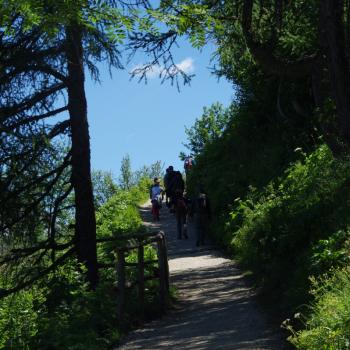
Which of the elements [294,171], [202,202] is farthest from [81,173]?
[202,202]

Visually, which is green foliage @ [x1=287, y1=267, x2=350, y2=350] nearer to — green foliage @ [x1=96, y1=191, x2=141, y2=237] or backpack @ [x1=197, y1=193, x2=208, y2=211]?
backpack @ [x1=197, y1=193, x2=208, y2=211]

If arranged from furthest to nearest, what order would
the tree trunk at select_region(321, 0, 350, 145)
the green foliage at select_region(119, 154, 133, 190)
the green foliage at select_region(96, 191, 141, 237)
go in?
the green foliage at select_region(119, 154, 133, 190), the green foliage at select_region(96, 191, 141, 237), the tree trunk at select_region(321, 0, 350, 145)

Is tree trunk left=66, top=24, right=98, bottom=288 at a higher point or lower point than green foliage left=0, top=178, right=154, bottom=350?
higher

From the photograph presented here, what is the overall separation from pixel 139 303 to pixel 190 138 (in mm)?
45240

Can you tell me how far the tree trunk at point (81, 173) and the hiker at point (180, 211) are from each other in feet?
28.6

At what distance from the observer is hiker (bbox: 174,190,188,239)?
20.9 metres

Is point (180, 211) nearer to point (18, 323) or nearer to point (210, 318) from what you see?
point (210, 318)

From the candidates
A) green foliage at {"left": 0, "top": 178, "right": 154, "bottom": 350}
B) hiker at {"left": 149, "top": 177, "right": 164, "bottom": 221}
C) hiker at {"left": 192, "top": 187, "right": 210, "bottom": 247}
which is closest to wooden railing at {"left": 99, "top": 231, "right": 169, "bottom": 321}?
green foliage at {"left": 0, "top": 178, "right": 154, "bottom": 350}

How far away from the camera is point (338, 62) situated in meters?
10.5

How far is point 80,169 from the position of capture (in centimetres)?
1195

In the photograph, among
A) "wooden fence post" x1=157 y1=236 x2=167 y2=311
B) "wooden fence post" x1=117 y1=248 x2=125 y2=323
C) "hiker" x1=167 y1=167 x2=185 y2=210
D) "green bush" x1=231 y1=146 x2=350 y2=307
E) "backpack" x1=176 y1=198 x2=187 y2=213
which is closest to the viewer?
"green bush" x1=231 y1=146 x2=350 y2=307

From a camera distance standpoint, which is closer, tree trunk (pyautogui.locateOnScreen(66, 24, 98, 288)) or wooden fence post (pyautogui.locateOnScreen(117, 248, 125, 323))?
wooden fence post (pyautogui.locateOnScreen(117, 248, 125, 323))

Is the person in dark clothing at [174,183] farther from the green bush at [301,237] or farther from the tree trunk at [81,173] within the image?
the tree trunk at [81,173]

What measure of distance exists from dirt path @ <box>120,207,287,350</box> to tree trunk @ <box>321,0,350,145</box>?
10.5 ft
